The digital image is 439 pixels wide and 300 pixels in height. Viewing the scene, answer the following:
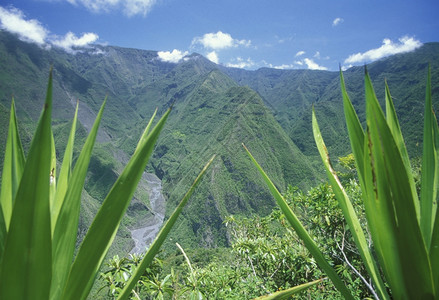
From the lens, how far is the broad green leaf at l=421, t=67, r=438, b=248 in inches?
26.5

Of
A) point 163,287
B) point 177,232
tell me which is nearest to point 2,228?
point 163,287

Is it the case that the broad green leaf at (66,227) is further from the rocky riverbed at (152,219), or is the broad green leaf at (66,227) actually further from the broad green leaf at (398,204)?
the rocky riverbed at (152,219)

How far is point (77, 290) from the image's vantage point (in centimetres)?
56

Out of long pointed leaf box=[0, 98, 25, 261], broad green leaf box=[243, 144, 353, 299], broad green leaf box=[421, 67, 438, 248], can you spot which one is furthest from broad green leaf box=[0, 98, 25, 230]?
broad green leaf box=[421, 67, 438, 248]

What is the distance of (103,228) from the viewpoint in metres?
0.54

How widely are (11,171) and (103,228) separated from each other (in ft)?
1.31

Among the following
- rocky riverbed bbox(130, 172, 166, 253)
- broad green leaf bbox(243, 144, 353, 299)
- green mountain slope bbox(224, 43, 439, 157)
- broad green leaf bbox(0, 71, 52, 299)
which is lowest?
rocky riverbed bbox(130, 172, 166, 253)

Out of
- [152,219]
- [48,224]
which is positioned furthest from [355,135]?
[152,219]

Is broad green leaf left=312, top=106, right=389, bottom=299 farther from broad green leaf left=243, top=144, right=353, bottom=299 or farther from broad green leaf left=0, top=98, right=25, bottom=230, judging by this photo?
broad green leaf left=0, top=98, right=25, bottom=230

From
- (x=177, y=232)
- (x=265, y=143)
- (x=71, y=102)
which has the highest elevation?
(x=71, y=102)

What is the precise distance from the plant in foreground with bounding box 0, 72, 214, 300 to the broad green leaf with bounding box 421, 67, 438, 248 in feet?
2.02

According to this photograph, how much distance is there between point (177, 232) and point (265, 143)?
50643 millimetres

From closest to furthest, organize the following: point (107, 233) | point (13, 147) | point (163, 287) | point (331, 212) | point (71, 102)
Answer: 1. point (107, 233)
2. point (13, 147)
3. point (163, 287)
4. point (331, 212)
5. point (71, 102)

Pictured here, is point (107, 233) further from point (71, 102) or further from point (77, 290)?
point (71, 102)
